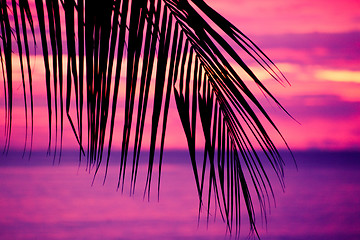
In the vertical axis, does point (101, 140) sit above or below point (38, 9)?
below

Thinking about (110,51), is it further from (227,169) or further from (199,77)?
(227,169)

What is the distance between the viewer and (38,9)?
64 centimetres

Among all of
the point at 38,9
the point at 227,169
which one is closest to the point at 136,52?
the point at 38,9

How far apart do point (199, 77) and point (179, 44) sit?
2.6 inches

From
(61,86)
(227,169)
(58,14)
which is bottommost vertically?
(227,169)

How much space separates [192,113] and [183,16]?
14 cm

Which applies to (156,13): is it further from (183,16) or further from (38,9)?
(38,9)

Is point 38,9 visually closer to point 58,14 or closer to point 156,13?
point 58,14

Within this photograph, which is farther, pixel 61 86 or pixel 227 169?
pixel 227 169

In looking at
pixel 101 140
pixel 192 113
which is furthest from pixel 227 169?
pixel 101 140

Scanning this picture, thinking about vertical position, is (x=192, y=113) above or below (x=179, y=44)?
below

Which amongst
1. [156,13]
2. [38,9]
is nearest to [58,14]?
[38,9]

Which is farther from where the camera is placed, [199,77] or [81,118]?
[199,77]

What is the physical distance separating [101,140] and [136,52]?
0.43ft
